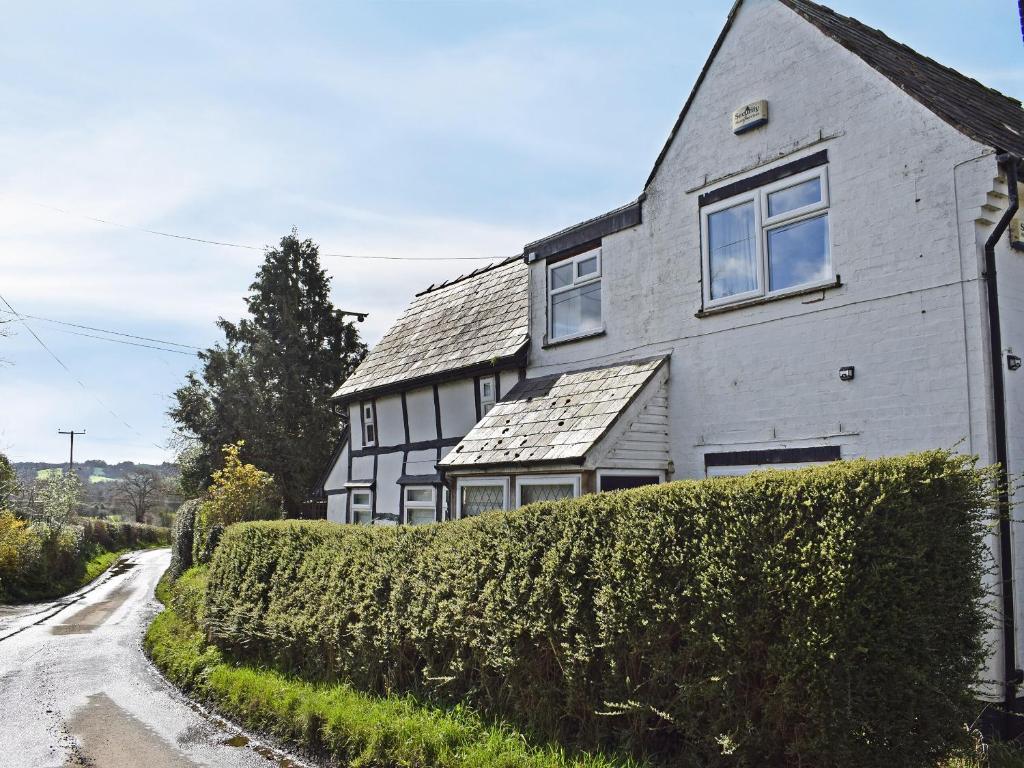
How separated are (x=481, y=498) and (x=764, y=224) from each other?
6093 millimetres

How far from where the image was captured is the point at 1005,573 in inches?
298

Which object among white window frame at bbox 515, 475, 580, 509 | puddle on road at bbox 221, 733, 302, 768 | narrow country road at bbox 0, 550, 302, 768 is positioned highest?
white window frame at bbox 515, 475, 580, 509

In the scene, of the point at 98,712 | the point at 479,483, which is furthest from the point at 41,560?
the point at 479,483

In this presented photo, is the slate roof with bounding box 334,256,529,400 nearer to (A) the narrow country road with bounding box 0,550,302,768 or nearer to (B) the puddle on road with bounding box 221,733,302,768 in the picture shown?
(A) the narrow country road with bounding box 0,550,302,768

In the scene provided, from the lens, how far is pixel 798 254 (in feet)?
32.9

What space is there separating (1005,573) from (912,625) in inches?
132

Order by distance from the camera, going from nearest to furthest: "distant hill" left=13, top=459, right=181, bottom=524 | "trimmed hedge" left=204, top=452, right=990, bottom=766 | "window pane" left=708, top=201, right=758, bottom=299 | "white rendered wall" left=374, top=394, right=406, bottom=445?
"trimmed hedge" left=204, top=452, right=990, bottom=766 → "window pane" left=708, top=201, right=758, bottom=299 → "white rendered wall" left=374, top=394, right=406, bottom=445 → "distant hill" left=13, top=459, right=181, bottom=524

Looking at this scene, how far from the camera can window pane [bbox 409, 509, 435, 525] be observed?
1677cm

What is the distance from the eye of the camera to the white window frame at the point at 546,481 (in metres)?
10.9

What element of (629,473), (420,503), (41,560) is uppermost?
(629,473)

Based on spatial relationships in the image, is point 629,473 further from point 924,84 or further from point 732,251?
point 924,84

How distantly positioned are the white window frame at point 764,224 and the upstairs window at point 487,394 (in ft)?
17.7

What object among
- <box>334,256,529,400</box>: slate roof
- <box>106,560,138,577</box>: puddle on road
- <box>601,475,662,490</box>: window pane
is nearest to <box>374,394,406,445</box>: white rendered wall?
<box>334,256,529,400</box>: slate roof

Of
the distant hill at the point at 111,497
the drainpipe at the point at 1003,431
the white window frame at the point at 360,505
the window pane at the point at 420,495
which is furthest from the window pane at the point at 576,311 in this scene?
the distant hill at the point at 111,497
